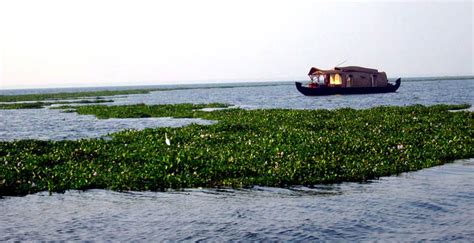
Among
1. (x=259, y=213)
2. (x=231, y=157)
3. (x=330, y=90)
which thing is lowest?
(x=259, y=213)

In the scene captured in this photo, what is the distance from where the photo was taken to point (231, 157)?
1945cm

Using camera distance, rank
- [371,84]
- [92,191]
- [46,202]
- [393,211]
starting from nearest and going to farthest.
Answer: [393,211] → [46,202] → [92,191] → [371,84]

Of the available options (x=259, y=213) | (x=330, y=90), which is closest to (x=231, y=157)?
(x=259, y=213)

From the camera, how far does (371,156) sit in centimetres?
2009

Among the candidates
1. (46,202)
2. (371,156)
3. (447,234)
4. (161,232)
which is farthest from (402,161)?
(46,202)

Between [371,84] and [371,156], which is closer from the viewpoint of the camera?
[371,156]

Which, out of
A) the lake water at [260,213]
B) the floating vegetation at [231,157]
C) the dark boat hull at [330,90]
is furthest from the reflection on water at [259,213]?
the dark boat hull at [330,90]

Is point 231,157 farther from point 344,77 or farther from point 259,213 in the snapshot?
point 344,77

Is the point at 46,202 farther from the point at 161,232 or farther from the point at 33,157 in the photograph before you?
the point at 33,157

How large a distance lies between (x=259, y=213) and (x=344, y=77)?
7648cm

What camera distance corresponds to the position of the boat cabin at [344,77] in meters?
86.5

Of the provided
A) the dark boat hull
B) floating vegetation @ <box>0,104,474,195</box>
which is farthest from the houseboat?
floating vegetation @ <box>0,104,474,195</box>

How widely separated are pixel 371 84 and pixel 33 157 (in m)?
78.5

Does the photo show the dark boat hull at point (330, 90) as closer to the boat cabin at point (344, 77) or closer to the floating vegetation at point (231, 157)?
the boat cabin at point (344, 77)
